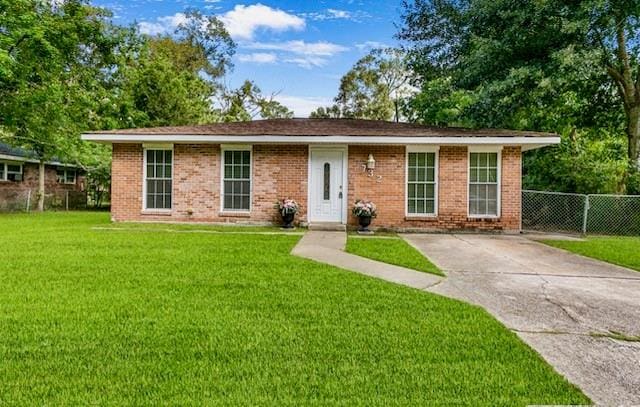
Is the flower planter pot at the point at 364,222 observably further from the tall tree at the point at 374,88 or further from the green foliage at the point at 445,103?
the tall tree at the point at 374,88

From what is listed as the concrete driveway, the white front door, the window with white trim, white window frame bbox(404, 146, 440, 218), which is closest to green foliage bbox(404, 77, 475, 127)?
white window frame bbox(404, 146, 440, 218)

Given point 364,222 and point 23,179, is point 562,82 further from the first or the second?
point 23,179

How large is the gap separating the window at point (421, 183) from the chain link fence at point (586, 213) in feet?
11.8

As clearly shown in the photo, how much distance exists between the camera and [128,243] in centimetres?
877

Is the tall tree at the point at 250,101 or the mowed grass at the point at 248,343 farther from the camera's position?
the tall tree at the point at 250,101

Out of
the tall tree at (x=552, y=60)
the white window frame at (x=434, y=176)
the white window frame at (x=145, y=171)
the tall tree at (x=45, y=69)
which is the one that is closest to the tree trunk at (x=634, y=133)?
the tall tree at (x=552, y=60)

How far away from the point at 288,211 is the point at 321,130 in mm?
2645

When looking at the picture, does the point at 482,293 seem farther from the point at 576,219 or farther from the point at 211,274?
the point at 576,219

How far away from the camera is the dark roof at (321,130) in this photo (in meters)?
12.3

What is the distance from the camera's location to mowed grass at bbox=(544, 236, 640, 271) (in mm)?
8117

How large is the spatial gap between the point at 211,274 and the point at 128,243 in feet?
11.6

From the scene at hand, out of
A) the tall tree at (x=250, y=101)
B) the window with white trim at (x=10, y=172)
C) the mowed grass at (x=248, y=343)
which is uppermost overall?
the tall tree at (x=250, y=101)

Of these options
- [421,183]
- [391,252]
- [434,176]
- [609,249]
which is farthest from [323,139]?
[609,249]

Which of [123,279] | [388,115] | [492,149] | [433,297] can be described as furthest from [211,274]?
[388,115]
